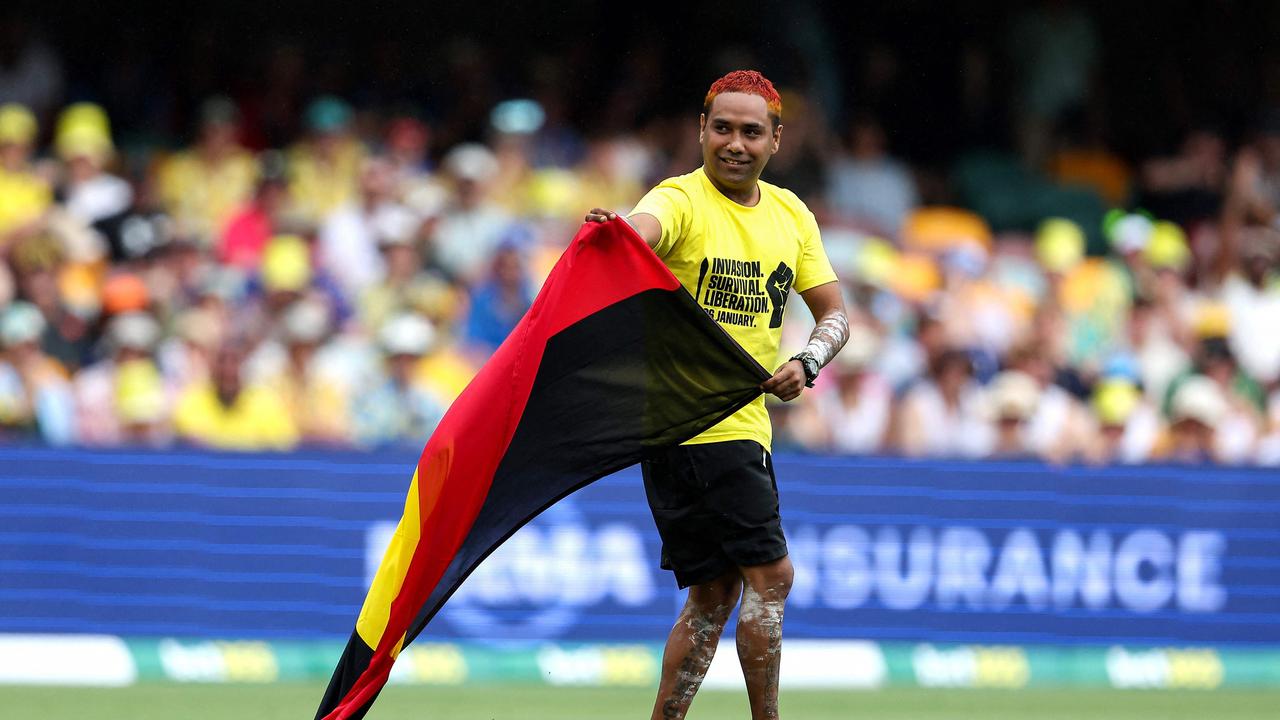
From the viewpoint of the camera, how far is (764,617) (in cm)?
608

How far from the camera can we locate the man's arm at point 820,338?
5953mm

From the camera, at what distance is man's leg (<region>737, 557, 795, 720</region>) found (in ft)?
20.0

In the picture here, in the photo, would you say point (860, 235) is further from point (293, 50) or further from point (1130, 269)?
point (293, 50)

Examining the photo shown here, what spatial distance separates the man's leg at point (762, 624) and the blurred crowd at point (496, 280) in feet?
15.4

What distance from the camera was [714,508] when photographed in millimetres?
6152

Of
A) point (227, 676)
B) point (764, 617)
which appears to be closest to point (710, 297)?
point (764, 617)

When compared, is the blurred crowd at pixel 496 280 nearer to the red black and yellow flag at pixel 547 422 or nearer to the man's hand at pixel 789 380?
the red black and yellow flag at pixel 547 422

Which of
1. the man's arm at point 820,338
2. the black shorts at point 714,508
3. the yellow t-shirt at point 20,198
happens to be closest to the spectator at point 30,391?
the yellow t-shirt at point 20,198

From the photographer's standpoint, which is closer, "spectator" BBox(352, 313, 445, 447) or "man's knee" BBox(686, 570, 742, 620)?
"man's knee" BBox(686, 570, 742, 620)

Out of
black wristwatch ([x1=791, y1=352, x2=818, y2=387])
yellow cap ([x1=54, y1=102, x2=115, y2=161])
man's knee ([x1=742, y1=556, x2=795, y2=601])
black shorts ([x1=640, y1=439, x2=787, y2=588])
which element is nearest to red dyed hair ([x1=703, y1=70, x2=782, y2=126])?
black wristwatch ([x1=791, y1=352, x2=818, y2=387])

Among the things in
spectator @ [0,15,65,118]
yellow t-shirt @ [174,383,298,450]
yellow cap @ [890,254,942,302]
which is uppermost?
spectator @ [0,15,65,118]

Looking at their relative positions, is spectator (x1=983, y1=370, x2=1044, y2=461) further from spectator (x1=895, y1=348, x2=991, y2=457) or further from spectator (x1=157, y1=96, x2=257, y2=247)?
spectator (x1=157, y1=96, x2=257, y2=247)

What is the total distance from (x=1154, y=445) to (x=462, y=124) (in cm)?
550

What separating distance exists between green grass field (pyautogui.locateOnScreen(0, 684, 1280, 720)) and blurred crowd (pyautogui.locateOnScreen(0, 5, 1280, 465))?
148 cm
